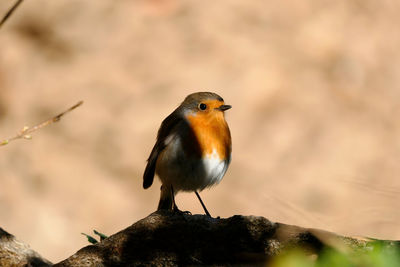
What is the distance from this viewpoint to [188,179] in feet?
13.5

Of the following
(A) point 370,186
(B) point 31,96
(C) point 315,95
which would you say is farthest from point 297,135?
(A) point 370,186

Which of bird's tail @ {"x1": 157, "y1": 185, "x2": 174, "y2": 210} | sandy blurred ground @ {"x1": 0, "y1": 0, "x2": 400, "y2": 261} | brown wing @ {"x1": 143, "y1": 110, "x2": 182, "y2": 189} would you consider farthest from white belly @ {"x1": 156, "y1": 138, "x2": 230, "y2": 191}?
sandy blurred ground @ {"x1": 0, "y1": 0, "x2": 400, "y2": 261}

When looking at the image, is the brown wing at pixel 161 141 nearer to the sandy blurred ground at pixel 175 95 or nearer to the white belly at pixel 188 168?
the white belly at pixel 188 168

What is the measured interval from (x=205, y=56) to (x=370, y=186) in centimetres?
717

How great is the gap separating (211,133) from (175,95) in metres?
3.80

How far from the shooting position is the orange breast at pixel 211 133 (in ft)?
13.3

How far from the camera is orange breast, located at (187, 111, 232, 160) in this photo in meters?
4.04

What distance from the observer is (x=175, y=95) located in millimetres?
7820

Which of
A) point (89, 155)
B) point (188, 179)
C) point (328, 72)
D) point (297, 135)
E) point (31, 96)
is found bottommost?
point (188, 179)

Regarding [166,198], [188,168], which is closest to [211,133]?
[188,168]

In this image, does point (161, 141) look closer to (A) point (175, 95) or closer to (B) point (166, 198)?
(B) point (166, 198)

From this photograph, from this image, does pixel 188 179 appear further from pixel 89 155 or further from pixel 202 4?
pixel 202 4

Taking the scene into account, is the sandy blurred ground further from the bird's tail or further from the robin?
the robin

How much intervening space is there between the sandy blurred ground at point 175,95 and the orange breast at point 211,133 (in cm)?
277
